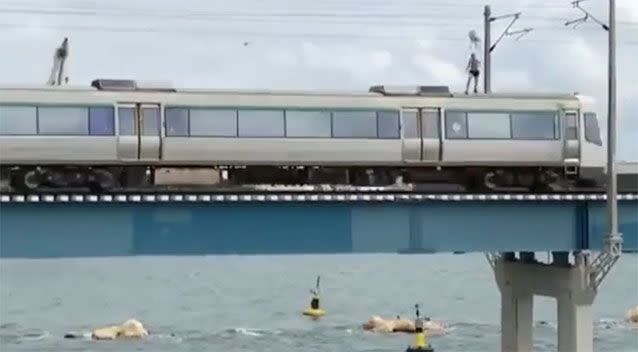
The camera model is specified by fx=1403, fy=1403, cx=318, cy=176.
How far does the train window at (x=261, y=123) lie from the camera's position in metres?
37.4

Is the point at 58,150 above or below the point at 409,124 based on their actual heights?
below

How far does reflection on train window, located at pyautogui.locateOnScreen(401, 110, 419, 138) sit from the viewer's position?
38562 mm

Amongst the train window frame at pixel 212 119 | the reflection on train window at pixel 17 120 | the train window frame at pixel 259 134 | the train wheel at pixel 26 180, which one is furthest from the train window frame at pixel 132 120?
the train window frame at pixel 259 134

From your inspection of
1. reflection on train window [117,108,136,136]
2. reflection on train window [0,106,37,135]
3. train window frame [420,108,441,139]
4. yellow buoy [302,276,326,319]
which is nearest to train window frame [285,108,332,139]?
train window frame [420,108,441,139]

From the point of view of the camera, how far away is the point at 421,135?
1522 inches

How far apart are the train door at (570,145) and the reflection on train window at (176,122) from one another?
36.0 feet

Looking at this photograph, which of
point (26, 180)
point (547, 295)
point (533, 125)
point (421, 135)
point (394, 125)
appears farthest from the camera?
point (547, 295)

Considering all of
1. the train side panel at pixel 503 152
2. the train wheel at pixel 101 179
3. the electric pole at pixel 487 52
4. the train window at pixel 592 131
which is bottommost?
the train wheel at pixel 101 179

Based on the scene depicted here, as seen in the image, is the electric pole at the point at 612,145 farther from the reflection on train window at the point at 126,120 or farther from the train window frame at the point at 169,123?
the reflection on train window at the point at 126,120

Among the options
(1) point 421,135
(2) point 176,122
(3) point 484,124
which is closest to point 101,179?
(2) point 176,122

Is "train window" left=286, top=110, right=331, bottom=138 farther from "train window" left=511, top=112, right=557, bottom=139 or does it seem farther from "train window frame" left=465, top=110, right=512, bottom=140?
"train window" left=511, top=112, right=557, bottom=139

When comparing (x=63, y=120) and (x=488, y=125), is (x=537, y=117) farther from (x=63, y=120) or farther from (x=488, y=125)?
(x=63, y=120)

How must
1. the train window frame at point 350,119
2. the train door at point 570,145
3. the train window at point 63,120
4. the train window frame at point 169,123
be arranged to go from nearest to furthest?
the train window at point 63,120, the train window frame at point 169,123, the train window frame at point 350,119, the train door at point 570,145

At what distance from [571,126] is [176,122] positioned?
37.8 ft
